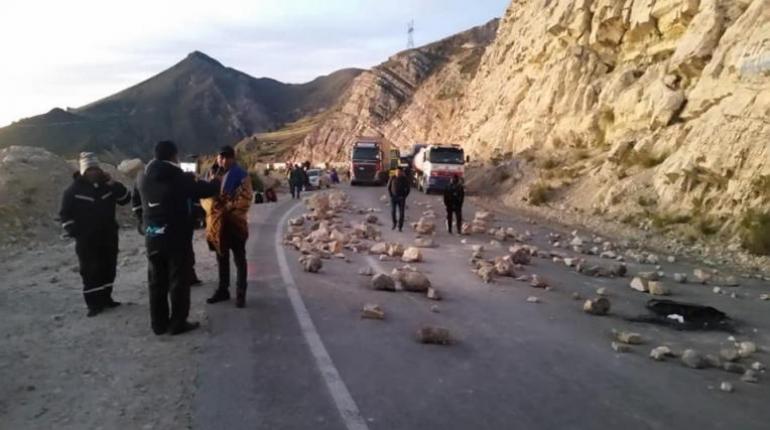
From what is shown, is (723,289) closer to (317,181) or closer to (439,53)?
(317,181)

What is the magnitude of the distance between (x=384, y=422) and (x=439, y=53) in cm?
10635

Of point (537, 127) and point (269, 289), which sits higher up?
point (537, 127)

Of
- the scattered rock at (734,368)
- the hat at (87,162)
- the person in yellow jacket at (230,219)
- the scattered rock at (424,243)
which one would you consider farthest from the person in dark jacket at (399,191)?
the scattered rock at (734,368)

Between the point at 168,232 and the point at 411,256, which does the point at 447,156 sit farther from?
the point at 168,232

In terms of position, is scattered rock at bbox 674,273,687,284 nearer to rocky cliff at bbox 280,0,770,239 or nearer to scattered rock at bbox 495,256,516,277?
scattered rock at bbox 495,256,516,277

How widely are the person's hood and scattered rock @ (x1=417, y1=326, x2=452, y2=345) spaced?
304 cm

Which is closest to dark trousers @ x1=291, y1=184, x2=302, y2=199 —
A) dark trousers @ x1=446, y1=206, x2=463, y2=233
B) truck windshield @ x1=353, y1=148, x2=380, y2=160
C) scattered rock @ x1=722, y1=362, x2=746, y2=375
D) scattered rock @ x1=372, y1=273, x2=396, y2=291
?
truck windshield @ x1=353, y1=148, x2=380, y2=160

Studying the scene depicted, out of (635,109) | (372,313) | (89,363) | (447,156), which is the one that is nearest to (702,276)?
(372,313)

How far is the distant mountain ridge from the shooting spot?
305ft

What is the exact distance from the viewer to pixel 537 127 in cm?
3853

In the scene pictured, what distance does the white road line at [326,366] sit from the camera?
5.10 meters

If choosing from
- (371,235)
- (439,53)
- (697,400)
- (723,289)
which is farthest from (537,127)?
(439,53)

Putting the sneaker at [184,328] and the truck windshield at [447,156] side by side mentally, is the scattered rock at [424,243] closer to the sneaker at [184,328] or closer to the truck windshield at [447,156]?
the sneaker at [184,328]

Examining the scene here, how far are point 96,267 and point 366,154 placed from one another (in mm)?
37699
